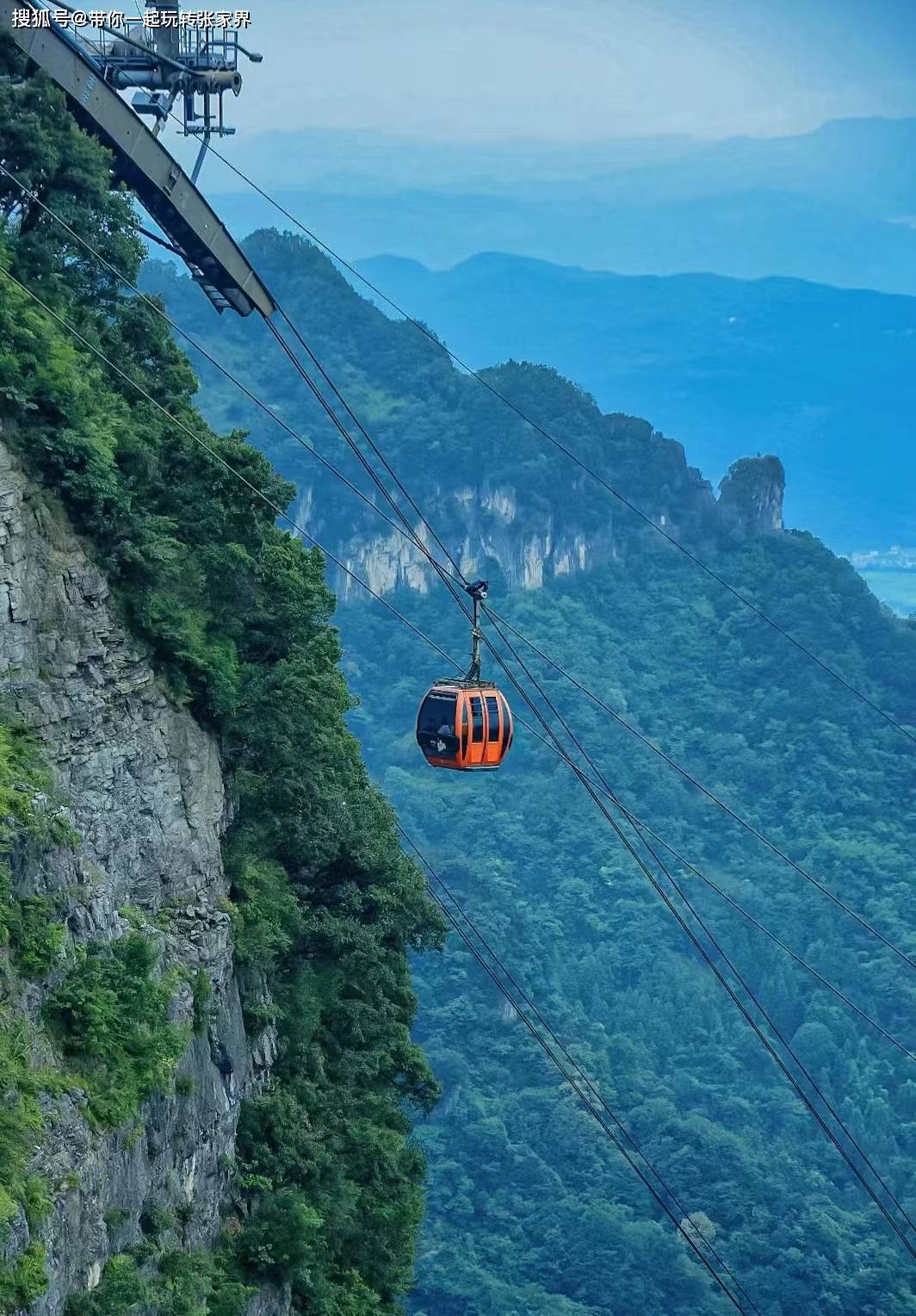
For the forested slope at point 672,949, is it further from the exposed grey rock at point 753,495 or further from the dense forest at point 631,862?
the exposed grey rock at point 753,495

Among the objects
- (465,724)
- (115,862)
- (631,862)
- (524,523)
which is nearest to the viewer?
(115,862)

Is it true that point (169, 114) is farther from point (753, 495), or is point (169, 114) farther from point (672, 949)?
point (753, 495)

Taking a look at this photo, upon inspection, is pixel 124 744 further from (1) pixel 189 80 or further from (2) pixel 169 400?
(1) pixel 189 80

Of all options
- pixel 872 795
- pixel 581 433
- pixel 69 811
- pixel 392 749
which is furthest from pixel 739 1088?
pixel 69 811

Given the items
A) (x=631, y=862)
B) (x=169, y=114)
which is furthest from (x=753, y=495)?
(x=169, y=114)

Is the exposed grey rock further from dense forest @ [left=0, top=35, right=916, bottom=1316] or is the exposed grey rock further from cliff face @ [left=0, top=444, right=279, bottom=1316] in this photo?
cliff face @ [left=0, top=444, right=279, bottom=1316]

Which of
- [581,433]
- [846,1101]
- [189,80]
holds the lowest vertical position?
[846,1101]
